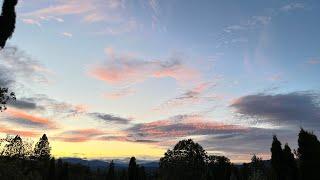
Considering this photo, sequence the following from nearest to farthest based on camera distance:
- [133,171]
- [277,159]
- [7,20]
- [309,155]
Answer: [7,20], [309,155], [277,159], [133,171]

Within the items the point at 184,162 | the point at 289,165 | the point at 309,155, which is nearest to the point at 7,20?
the point at 309,155

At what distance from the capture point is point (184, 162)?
7044 cm

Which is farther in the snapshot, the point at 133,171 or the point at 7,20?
the point at 133,171

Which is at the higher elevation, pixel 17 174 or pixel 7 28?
pixel 7 28

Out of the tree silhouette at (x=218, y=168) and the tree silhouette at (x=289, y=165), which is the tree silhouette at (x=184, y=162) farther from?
the tree silhouette at (x=289, y=165)

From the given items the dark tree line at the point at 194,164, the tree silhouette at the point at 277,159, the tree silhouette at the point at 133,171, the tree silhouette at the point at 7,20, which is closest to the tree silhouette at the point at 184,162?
the dark tree line at the point at 194,164

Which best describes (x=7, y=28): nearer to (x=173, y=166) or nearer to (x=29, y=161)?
(x=173, y=166)

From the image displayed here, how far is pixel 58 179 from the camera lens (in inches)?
3701

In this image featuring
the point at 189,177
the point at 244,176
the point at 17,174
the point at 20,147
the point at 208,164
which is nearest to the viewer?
the point at 17,174

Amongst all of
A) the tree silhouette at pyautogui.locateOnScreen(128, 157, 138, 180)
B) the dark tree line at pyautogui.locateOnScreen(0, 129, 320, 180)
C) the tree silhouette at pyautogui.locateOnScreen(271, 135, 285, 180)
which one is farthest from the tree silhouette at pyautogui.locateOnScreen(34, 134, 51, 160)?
the tree silhouette at pyautogui.locateOnScreen(271, 135, 285, 180)

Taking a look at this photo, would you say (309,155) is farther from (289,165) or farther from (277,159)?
(277,159)

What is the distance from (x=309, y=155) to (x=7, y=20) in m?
26.6

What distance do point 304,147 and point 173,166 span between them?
125 ft

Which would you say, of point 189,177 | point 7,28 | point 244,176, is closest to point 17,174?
point 7,28
